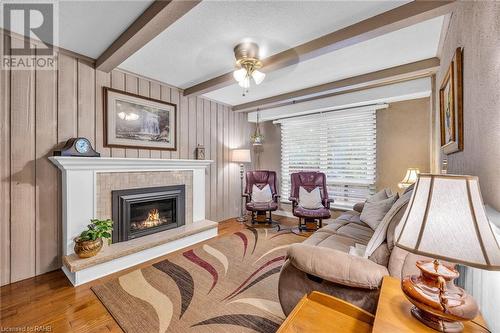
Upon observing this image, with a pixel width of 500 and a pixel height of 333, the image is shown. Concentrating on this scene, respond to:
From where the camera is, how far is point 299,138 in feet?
15.1

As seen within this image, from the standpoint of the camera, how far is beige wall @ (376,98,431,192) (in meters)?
3.31

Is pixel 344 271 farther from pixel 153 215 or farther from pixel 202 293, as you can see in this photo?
pixel 153 215

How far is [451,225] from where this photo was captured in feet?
2.37

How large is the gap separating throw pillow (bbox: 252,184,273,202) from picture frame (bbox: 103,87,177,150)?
1.76 m

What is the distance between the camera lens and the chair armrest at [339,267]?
1255 mm

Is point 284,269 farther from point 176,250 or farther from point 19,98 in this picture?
point 19,98

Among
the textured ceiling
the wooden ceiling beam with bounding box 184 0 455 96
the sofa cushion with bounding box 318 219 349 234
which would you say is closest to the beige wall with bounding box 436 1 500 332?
the wooden ceiling beam with bounding box 184 0 455 96

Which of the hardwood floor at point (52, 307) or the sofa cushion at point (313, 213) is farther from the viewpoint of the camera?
the sofa cushion at point (313, 213)

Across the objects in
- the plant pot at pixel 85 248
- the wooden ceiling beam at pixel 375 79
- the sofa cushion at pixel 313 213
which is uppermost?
the wooden ceiling beam at pixel 375 79

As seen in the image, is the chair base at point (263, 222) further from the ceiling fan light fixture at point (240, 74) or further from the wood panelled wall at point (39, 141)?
the ceiling fan light fixture at point (240, 74)

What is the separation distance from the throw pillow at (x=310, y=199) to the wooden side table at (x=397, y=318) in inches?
107

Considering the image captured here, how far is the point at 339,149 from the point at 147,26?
354 cm

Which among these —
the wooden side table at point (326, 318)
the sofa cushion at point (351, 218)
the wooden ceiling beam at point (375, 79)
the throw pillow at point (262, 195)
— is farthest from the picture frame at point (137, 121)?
the wooden side table at point (326, 318)
